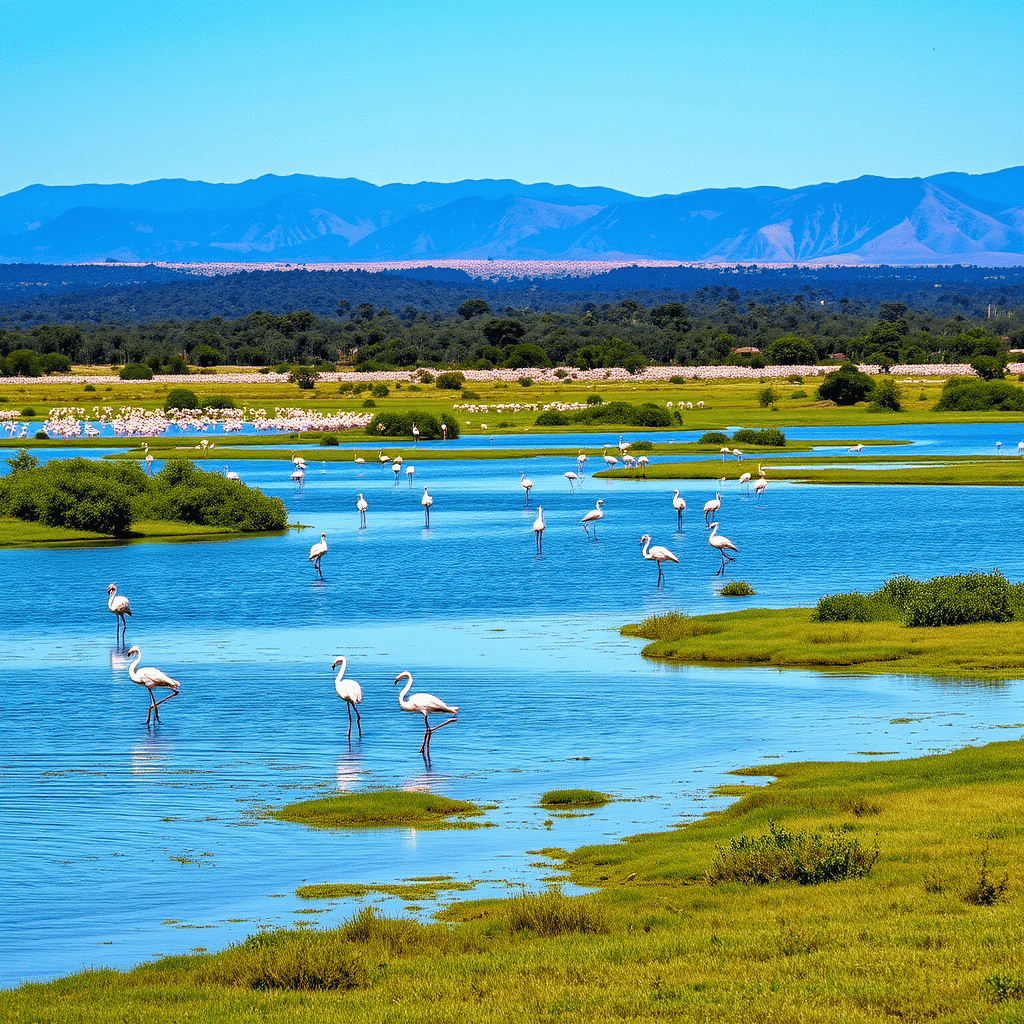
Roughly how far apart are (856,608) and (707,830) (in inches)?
572

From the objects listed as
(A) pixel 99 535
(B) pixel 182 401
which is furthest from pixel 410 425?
(A) pixel 99 535

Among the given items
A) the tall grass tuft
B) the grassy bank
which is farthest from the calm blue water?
the tall grass tuft

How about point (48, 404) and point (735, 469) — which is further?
point (48, 404)

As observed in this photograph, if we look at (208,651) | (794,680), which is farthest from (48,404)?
(794,680)

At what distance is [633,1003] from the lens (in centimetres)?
1031

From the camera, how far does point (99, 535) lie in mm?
50219

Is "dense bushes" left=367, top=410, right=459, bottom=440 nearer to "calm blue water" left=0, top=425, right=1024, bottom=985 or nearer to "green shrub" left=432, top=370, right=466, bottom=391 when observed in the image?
"green shrub" left=432, top=370, right=466, bottom=391

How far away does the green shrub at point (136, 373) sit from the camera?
15212 cm

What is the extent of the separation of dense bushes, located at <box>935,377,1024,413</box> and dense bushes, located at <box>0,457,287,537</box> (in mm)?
66345

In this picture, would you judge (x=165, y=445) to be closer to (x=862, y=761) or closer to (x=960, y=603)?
(x=960, y=603)

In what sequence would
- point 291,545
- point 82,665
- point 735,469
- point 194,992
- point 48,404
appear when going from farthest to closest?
point 48,404 < point 735,469 < point 291,545 < point 82,665 < point 194,992

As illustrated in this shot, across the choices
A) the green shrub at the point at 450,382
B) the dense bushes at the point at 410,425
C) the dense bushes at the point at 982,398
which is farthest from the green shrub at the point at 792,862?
the green shrub at the point at 450,382

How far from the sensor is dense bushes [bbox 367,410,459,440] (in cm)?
9650

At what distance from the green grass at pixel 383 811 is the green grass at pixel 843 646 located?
10350 mm
